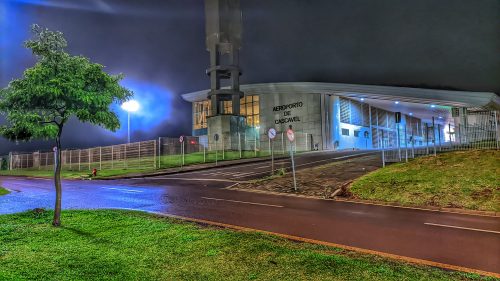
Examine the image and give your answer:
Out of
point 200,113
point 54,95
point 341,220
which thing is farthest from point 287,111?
point 54,95

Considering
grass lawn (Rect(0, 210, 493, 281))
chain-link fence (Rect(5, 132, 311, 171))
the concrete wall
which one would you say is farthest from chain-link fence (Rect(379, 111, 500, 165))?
the concrete wall

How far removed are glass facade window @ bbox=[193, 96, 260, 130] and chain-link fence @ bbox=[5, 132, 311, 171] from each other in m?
4.83

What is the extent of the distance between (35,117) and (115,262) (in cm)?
427

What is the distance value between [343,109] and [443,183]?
3347 centimetres

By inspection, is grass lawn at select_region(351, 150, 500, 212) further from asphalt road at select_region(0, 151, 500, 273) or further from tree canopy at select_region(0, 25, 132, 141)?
tree canopy at select_region(0, 25, 132, 141)

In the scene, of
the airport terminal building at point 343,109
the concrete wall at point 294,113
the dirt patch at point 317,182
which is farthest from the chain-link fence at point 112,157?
the concrete wall at point 294,113

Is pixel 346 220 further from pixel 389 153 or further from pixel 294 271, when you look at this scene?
pixel 389 153

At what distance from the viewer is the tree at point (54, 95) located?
7656 mm

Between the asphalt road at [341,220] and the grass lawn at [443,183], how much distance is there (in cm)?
143

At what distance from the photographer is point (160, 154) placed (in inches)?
1538

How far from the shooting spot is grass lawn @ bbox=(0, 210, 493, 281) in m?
4.69

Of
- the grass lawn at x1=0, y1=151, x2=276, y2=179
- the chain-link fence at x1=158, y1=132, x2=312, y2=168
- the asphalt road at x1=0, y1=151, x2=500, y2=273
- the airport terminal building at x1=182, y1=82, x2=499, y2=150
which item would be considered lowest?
the asphalt road at x1=0, y1=151, x2=500, y2=273

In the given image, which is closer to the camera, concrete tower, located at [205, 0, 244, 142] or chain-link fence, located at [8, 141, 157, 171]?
chain-link fence, located at [8, 141, 157, 171]

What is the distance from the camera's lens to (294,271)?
15.6 feet
